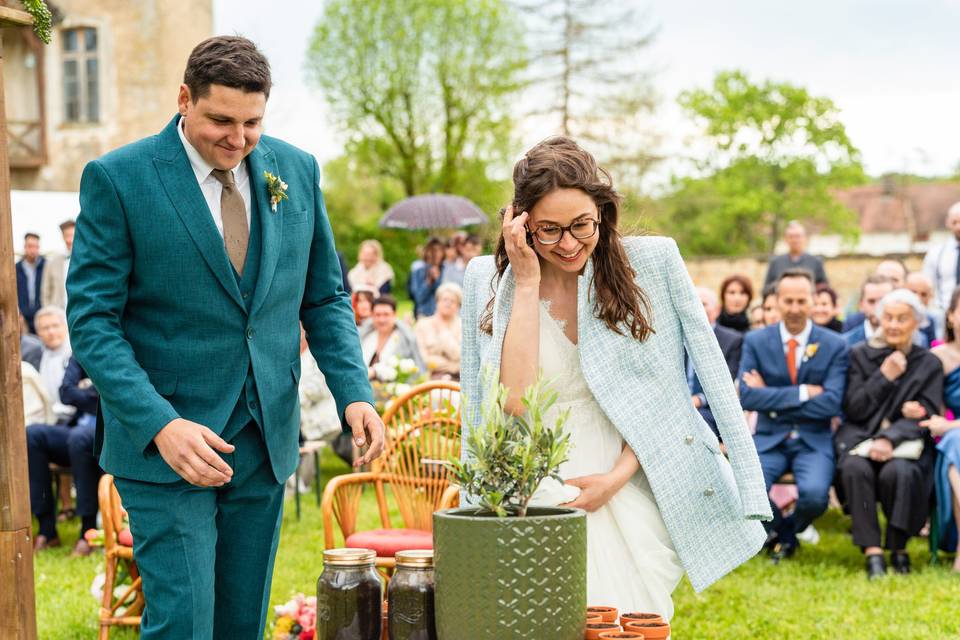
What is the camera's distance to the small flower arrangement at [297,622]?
4836 mm

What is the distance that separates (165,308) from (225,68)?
0.62m

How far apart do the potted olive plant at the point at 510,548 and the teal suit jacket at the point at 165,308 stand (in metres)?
0.75

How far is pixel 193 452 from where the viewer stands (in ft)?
8.76

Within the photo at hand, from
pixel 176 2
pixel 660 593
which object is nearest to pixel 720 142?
pixel 176 2

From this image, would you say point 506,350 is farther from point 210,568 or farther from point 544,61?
point 544,61

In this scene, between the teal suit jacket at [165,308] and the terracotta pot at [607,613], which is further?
the teal suit jacket at [165,308]

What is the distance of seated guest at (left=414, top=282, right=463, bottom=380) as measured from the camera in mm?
10893

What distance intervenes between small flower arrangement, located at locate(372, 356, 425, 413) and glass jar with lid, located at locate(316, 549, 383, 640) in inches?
270

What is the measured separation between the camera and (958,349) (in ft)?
24.8

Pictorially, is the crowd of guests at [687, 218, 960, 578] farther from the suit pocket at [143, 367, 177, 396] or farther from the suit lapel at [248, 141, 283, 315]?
the suit pocket at [143, 367, 177, 396]

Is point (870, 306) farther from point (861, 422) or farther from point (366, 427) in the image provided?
point (366, 427)

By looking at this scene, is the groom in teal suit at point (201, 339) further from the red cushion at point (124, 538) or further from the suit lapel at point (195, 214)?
the red cushion at point (124, 538)

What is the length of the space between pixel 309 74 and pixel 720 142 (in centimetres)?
2068

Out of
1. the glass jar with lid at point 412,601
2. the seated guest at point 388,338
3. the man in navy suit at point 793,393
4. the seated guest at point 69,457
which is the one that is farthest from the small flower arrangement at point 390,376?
the glass jar with lid at point 412,601
